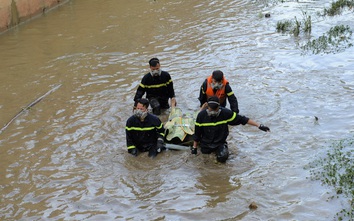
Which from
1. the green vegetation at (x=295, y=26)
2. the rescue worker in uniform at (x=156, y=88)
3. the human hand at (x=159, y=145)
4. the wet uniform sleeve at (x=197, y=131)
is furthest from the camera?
the green vegetation at (x=295, y=26)

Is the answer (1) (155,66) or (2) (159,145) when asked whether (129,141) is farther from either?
(1) (155,66)

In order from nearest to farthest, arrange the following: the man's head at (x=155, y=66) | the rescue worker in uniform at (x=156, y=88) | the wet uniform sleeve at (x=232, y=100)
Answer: the wet uniform sleeve at (x=232, y=100), the man's head at (x=155, y=66), the rescue worker in uniform at (x=156, y=88)

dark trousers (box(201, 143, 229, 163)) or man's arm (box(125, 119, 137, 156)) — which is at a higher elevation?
man's arm (box(125, 119, 137, 156))

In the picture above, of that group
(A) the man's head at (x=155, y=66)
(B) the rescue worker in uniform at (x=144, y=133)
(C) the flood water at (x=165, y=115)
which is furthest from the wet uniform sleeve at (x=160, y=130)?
(A) the man's head at (x=155, y=66)

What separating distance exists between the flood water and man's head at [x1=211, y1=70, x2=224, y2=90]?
112 cm

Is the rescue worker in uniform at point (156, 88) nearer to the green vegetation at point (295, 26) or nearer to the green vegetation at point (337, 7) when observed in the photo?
the green vegetation at point (295, 26)

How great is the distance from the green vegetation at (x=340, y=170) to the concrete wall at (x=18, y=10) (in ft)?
45.7

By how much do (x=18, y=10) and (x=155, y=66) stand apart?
10863 mm

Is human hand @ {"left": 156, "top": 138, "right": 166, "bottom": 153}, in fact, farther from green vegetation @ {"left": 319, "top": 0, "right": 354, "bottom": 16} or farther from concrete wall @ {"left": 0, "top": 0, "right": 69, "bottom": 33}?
concrete wall @ {"left": 0, "top": 0, "right": 69, "bottom": 33}

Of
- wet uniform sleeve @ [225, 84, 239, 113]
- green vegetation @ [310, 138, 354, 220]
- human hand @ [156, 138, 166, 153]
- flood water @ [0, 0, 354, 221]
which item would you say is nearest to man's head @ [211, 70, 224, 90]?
wet uniform sleeve @ [225, 84, 239, 113]

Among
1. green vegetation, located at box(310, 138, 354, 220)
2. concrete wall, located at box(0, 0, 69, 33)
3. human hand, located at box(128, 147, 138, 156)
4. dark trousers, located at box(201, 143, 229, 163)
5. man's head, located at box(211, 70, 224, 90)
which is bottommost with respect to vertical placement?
green vegetation, located at box(310, 138, 354, 220)

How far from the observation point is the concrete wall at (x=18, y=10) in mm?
18312

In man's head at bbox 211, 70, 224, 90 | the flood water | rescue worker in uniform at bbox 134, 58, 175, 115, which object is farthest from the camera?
rescue worker in uniform at bbox 134, 58, 175, 115

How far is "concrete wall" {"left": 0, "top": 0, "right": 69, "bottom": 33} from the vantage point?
1831 cm
